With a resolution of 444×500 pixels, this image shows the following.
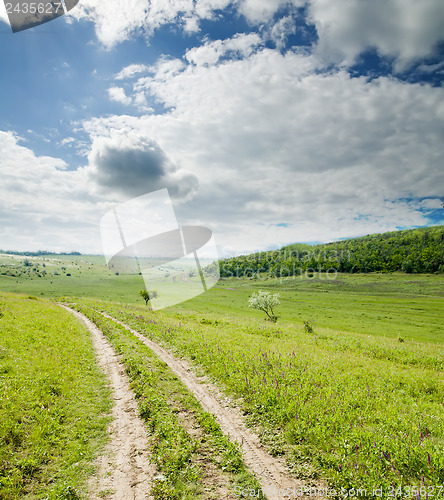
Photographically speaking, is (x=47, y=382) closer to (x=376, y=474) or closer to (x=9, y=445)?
(x=9, y=445)

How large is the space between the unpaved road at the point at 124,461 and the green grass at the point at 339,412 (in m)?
3.73

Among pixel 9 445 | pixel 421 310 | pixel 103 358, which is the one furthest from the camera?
pixel 421 310

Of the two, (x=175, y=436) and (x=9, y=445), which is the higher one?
(x=9, y=445)

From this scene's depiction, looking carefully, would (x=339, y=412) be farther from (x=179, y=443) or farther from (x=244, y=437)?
(x=179, y=443)

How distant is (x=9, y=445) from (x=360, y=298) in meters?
133

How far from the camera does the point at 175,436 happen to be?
7.84 m

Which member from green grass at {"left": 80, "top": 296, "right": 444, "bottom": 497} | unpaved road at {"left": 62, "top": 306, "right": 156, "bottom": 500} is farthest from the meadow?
unpaved road at {"left": 62, "top": 306, "right": 156, "bottom": 500}

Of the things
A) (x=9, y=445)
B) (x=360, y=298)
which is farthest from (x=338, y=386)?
(x=360, y=298)

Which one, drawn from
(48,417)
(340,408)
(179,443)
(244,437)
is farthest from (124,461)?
(340,408)

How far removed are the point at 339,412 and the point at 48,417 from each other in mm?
10416

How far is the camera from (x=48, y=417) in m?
8.97

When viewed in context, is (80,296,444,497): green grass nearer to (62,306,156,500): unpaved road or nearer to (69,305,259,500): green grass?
(69,305,259,500): green grass

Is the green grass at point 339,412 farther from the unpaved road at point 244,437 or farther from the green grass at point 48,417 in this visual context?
the green grass at point 48,417

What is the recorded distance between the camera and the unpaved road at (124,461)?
5.98 m
